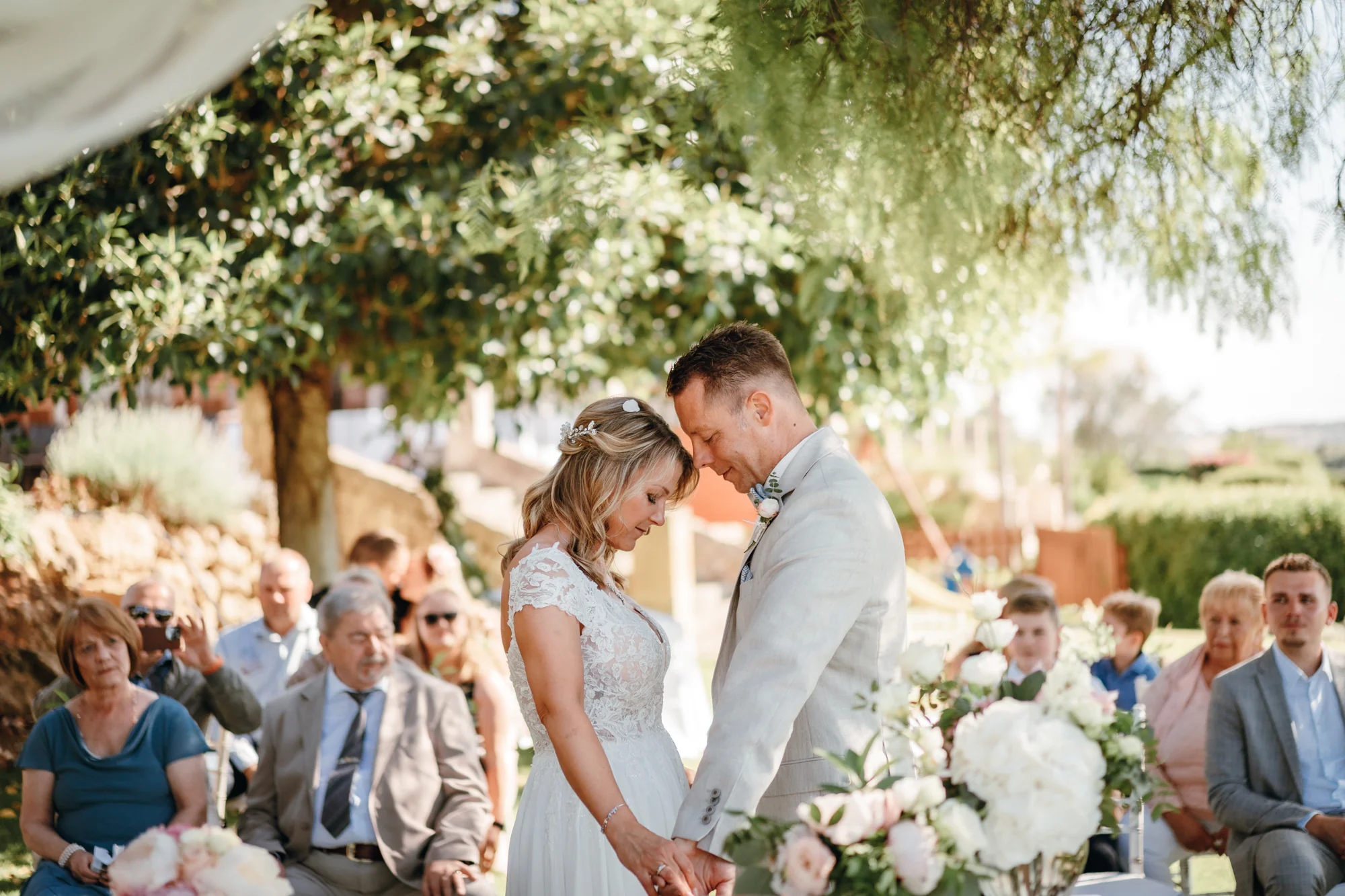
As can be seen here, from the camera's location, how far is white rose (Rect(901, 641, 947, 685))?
202cm

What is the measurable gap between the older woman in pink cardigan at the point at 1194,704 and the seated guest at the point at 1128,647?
1.35 feet

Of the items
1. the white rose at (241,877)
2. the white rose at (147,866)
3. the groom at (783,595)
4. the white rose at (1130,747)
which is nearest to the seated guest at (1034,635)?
the groom at (783,595)

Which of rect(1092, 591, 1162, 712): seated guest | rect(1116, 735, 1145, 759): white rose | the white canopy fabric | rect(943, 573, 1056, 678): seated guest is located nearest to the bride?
rect(1116, 735, 1145, 759): white rose

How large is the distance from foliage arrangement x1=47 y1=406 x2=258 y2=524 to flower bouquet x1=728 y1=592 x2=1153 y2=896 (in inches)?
350

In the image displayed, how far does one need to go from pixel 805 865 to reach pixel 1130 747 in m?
0.56

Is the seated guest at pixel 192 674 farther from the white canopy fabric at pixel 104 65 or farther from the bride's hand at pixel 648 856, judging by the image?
the white canopy fabric at pixel 104 65

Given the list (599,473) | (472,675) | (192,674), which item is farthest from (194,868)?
(472,675)

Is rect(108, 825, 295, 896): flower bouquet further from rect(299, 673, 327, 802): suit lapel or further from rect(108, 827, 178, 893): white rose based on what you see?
rect(299, 673, 327, 802): suit lapel

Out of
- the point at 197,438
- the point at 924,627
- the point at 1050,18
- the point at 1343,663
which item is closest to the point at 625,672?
the point at 1050,18

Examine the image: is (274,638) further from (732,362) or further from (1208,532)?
(1208,532)

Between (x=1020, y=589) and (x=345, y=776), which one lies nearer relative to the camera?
(x=345, y=776)

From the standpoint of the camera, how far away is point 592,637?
3.03 m

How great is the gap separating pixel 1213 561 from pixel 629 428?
15.4 m

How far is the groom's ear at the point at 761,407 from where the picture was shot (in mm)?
2863
